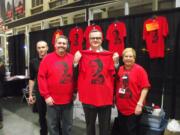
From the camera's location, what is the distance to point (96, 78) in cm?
300

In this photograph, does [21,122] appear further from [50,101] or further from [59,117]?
[50,101]

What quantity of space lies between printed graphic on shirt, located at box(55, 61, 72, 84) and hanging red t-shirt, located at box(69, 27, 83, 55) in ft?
9.03

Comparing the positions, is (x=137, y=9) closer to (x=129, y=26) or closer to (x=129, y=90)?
(x=129, y=26)

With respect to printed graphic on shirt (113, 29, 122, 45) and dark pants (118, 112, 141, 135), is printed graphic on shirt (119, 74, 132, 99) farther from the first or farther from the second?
printed graphic on shirt (113, 29, 122, 45)

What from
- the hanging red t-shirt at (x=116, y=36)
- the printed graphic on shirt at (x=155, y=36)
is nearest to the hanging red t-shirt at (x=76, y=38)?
the hanging red t-shirt at (x=116, y=36)

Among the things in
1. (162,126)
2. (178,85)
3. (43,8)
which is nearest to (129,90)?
(162,126)

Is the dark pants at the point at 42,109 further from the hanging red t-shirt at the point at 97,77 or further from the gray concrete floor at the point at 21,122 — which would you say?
the hanging red t-shirt at the point at 97,77

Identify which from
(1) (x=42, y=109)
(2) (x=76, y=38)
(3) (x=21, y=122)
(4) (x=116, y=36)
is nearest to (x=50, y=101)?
(1) (x=42, y=109)

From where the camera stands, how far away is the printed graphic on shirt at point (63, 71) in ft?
10.4

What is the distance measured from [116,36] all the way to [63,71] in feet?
6.93

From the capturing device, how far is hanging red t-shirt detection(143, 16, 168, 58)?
429 cm

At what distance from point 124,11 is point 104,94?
302 centimetres

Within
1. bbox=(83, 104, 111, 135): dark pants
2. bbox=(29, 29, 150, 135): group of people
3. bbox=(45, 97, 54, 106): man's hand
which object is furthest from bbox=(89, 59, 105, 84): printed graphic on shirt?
bbox=(45, 97, 54, 106): man's hand

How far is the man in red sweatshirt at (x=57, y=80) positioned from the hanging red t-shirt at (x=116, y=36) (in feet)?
6.25
